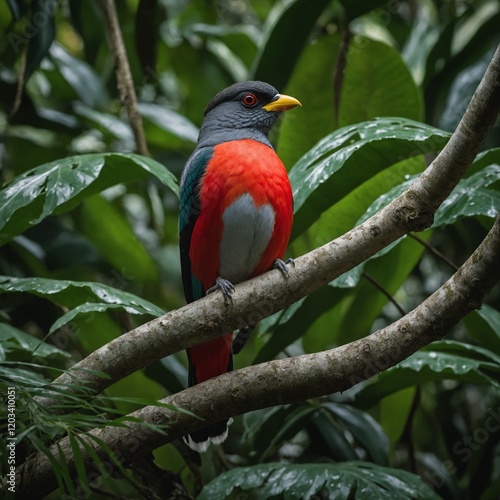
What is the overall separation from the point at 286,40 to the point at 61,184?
195cm

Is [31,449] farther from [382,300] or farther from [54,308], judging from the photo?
[382,300]

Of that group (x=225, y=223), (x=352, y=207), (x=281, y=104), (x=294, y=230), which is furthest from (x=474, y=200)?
(x=281, y=104)

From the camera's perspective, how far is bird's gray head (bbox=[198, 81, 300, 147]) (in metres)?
3.65

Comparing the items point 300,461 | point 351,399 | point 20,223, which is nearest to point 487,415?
point 351,399

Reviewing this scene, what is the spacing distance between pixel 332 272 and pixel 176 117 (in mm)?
2661

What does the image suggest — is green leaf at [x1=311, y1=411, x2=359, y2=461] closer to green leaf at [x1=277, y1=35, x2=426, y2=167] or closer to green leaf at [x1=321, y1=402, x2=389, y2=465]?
green leaf at [x1=321, y1=402, x2=389, y2=465]

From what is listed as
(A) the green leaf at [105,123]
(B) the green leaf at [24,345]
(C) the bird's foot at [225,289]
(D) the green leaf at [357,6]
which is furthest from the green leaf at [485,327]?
(A) the green leaf at [105,123]

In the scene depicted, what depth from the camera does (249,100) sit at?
371cm

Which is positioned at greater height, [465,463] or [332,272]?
[332,272]

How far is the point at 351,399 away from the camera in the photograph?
13.8 ft

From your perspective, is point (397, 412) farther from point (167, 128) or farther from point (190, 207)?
point (167, 128)

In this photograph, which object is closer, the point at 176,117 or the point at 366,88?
the point at 366,88

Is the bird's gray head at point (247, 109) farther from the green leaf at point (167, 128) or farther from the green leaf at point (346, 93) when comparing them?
the green leaf at point (167, 128)

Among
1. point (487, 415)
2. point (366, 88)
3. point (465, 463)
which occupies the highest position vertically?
point (366, 88)
